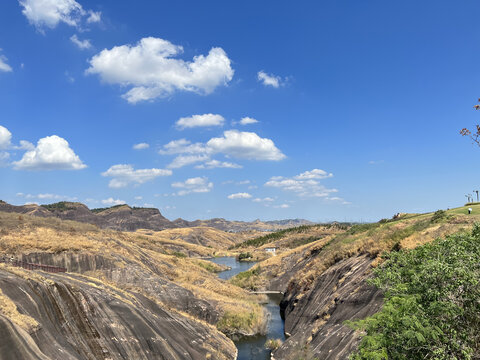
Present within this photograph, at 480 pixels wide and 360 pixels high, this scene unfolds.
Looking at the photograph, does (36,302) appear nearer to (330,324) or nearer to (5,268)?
(5,268)

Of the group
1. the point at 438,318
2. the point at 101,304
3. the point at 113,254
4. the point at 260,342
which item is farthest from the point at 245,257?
the point at 438,318

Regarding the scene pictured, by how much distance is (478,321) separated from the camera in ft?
41.7

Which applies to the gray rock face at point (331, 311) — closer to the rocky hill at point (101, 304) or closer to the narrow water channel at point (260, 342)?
the narrow water channel at point (260, 342)

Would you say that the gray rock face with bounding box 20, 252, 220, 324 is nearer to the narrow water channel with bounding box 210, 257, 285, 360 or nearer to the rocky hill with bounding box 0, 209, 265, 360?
the rocky hill with bounding box 0, 209, 265, 360

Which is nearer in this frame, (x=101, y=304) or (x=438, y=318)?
(x=438, y=318)

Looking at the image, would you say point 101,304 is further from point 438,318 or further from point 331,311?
point 438,318

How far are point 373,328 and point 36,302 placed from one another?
66.8ft

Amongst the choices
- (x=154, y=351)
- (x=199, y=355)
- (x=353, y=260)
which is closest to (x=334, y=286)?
(x=353, y=260)

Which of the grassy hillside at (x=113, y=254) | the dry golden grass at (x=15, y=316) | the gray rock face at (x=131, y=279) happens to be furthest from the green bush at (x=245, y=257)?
the dry golden grass at (x=15, y=316)

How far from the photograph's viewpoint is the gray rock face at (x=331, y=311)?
26.3 meters

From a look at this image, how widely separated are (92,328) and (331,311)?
2266 centimetres

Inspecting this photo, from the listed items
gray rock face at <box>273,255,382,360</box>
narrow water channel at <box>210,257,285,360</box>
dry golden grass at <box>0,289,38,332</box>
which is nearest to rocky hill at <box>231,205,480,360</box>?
gray rock face at <box>273,255,382,360</box>

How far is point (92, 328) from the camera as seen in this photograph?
23281 mm

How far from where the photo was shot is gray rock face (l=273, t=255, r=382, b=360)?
86.4 ft
